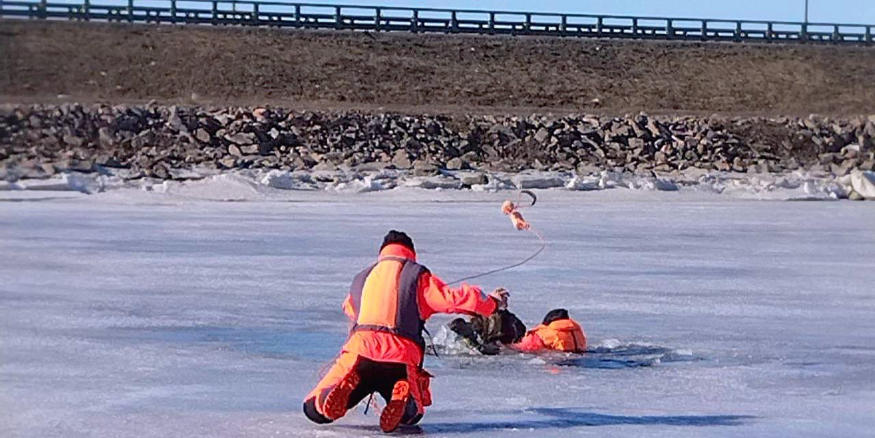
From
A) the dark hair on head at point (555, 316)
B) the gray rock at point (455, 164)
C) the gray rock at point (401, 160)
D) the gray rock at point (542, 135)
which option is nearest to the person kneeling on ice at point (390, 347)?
the dark hair on head at point (555, 316)

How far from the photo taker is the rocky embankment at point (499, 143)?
2162cm

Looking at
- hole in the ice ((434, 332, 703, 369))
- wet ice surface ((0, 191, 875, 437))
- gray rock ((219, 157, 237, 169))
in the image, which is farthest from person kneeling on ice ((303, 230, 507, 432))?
gray rock ((219, 157, 237, 169))

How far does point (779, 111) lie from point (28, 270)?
2509 centimetres

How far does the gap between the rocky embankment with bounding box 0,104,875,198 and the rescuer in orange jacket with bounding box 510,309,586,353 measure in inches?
455

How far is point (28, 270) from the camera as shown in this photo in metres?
8.50

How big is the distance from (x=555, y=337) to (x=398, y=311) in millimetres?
2008

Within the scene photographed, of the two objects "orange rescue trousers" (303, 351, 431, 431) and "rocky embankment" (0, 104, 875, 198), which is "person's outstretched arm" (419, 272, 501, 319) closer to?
"orange rescue trousers" (303, 351, 431, 431)

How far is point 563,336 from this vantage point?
6.36 m

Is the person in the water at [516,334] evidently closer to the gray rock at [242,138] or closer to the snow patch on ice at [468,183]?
the snow patch on ice at [468,183]

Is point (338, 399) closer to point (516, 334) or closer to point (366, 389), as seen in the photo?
point (366, 389)

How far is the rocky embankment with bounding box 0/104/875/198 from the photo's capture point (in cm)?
2162

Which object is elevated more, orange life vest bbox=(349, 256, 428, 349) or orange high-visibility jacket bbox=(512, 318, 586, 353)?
orange life vest bbox=(349, 256, 428, 349)

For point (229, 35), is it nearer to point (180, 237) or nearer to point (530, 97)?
point (530, 97)

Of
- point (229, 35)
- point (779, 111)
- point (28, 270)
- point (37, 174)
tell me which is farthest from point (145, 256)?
point (779, 111)
